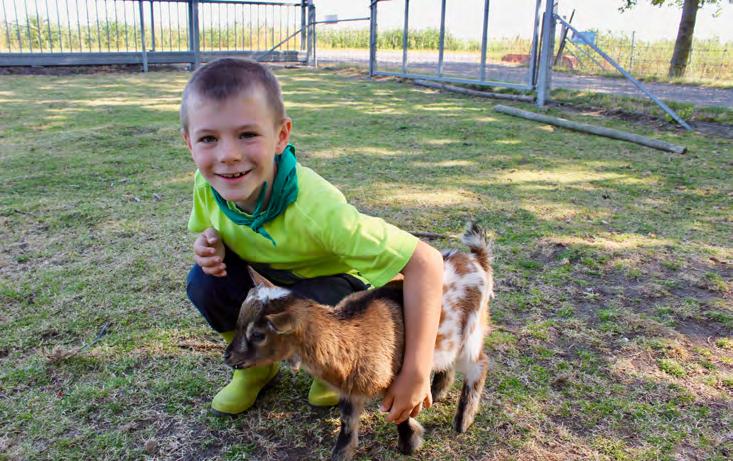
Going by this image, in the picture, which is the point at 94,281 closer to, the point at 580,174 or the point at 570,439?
the point at 570,439

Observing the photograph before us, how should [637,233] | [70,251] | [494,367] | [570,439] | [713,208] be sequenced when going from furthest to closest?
[713,208] < [637,233] < [70,251] < [494,367] < [570,439]

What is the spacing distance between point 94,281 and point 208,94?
76.1 inches

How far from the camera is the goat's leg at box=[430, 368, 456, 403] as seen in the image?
2.42 m

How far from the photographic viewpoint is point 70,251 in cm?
374

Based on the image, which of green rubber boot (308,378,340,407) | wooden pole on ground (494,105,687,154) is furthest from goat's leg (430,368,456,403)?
wooden pole on ground (494,105,687,154)

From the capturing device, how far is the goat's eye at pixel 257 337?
1.88 metres

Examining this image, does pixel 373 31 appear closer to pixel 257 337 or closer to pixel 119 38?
pixel 119 38

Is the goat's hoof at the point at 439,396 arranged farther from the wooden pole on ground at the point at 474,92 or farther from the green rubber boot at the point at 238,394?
the wooden pole on ground at the point at 474,92

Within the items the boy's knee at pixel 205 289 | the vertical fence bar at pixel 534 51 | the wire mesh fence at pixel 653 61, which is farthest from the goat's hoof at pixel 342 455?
the wire mesh fence at pixel 653 61

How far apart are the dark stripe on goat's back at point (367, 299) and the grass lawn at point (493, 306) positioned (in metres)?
0.52

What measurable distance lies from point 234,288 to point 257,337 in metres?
0.47

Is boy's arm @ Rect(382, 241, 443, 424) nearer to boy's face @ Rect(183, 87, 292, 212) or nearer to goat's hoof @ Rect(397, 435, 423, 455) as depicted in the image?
goat's hoof @ Rect(397, 435, 423, 455)

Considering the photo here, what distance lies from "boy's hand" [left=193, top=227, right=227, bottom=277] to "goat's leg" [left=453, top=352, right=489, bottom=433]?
102 cm

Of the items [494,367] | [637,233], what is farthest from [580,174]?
[494,367]
